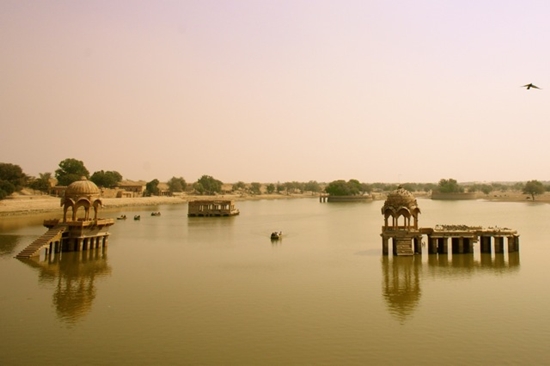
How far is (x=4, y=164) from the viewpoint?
10475 cm

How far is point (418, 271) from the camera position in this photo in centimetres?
3819

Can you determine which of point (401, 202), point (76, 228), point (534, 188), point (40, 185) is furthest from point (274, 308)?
point (534, 188)

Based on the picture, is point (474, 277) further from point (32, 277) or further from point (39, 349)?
point (32, 277)

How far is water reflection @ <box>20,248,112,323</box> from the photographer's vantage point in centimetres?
2703

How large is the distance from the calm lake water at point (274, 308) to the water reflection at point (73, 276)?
13 centimetres

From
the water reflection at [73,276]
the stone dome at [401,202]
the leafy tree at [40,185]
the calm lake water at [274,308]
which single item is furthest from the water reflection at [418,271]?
the leafy tree at [40,185]

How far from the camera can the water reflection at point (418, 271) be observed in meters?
29.1

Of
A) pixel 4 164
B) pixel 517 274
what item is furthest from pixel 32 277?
pixel 4 164

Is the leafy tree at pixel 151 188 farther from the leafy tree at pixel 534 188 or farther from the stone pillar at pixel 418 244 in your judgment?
the stone pillar at pixel 418 244

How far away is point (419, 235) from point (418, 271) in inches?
269

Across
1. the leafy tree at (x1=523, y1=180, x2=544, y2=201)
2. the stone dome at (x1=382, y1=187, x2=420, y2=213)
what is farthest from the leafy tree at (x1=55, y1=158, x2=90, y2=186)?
the leafy tree at (x1=523, y1=180, x2=544, y2=201)

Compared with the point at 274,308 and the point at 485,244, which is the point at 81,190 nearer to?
the point at 274,308

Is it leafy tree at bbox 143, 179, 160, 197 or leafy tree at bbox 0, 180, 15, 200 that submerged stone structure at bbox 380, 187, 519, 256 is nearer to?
leafy tree at bbox 0, 180, 15, 200

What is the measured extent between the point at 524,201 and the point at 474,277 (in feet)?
504
